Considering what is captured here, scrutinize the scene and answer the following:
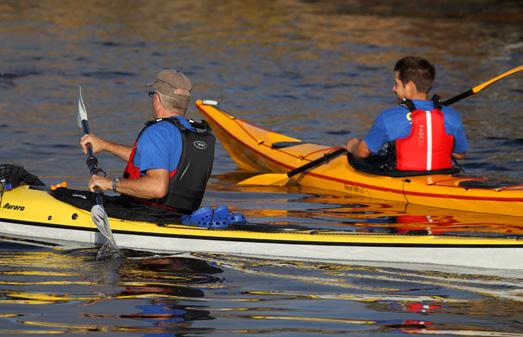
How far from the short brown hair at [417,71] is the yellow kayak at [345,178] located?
2.97 feet

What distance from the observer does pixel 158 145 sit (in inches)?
291

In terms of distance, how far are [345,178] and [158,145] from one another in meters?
3.44

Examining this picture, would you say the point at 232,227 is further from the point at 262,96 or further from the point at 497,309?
the point at 262,96

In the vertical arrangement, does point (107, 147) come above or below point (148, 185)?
above

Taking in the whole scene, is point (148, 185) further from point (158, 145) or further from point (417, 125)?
point (417, 125)

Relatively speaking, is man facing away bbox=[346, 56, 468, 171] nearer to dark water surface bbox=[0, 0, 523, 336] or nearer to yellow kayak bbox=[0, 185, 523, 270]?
dark water surface bbox=[0, 0, 523, 336]

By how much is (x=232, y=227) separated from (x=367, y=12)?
1866cm

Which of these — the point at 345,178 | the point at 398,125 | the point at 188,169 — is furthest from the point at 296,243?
the point at 345,178

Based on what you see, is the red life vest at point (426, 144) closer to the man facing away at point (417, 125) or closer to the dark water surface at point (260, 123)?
the man facing away at point (417, 125)

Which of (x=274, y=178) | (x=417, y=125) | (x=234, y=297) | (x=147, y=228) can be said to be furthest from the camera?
(x=274, y=178)

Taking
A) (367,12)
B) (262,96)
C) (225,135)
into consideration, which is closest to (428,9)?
(367,12)

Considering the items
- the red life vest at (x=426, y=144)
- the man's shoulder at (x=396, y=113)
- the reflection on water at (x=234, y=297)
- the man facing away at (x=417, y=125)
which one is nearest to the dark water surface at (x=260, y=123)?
the reflection on water at (x=234, y=297)

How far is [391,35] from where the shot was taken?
22859 millimetres

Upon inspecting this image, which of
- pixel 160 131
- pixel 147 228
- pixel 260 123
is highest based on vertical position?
pixel 260 123
